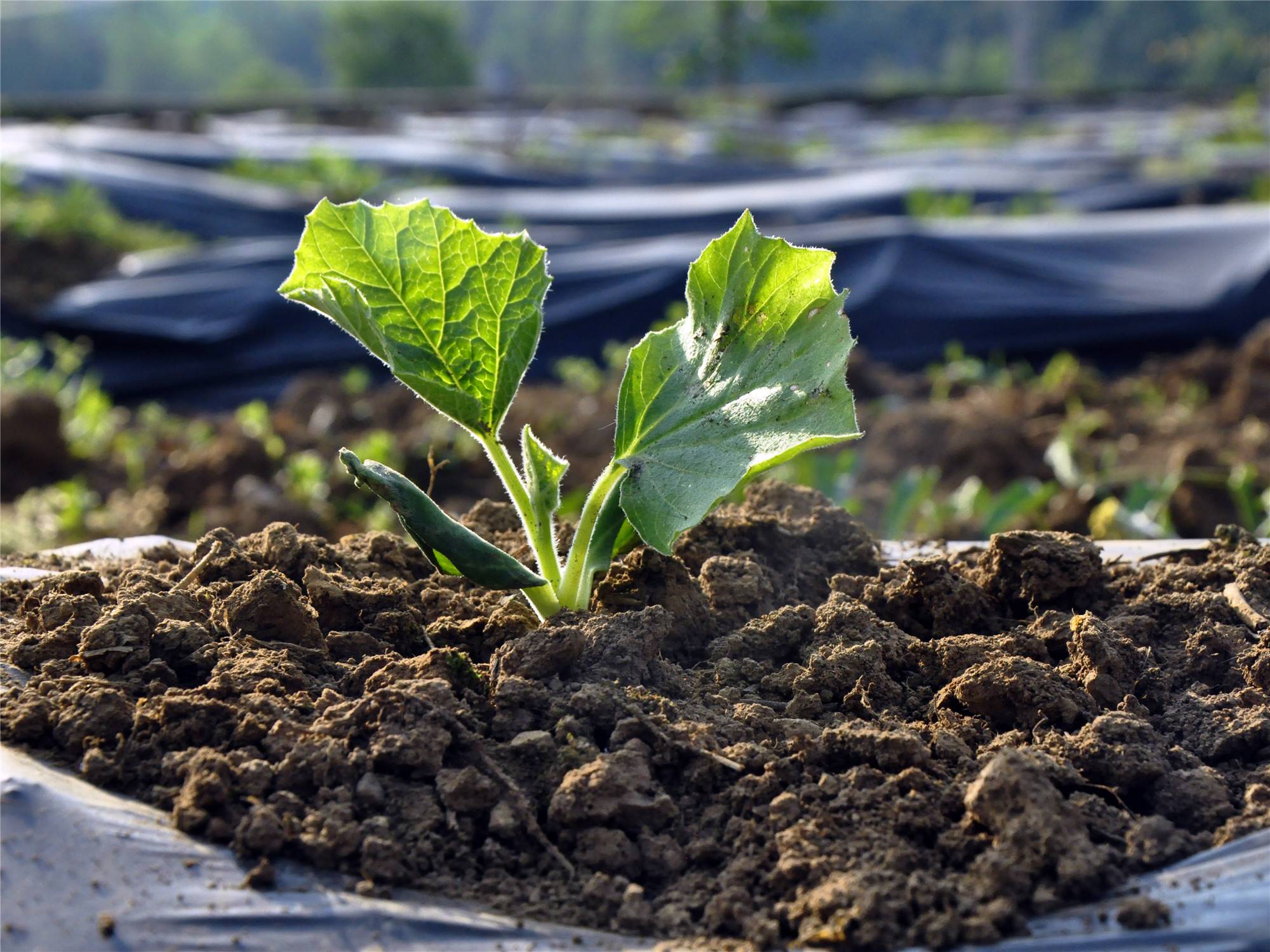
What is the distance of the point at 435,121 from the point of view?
15.3 m

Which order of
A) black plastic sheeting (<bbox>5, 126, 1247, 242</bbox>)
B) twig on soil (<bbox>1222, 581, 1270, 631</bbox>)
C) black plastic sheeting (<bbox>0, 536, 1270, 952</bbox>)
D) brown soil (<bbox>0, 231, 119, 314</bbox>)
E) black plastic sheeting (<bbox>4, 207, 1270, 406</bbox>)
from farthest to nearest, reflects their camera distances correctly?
black plastic sheeting (<bbox>5, 126, 1247, 242</bbox>) < brown soil (<bbox>0, 231, 119, 314</bbox>) < black plastic sheeting (<bbox>4, 207, 1270, 406</bbox>) < twig on soil (<bbox>1222, 581, 1270, 631</bbox>) < black plastic sheeting (<bbox>0, 536, 1270, 952</bbox>)

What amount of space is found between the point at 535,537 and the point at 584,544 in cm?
5

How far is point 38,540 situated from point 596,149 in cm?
849

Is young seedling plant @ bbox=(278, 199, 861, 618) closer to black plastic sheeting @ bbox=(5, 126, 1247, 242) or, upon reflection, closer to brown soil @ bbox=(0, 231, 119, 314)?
black plastic sheeting @ bbox=(5, 126, 1247, 242)

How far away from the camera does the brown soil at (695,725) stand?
96 cm

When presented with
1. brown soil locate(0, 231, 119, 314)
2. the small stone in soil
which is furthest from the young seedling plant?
brown soil locate(0, 231, 119, 314)

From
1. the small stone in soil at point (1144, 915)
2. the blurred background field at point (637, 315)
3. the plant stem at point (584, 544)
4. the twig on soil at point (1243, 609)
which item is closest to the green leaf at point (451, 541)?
the plant stem at point (584, 544)

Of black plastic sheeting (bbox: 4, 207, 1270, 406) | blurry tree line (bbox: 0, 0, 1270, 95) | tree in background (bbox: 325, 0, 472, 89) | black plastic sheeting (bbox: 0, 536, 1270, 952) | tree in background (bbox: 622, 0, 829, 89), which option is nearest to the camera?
black plastic sheeting (bbox: 0, 536, 1270, 952)

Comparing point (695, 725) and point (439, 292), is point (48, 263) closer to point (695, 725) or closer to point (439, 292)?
point (439, 292)

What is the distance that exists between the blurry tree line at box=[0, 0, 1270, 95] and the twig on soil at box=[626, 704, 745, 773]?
2159 cm

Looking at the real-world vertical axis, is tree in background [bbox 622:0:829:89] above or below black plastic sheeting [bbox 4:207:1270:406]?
above

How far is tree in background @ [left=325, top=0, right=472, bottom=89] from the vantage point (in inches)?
1166

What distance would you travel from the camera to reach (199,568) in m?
1.39

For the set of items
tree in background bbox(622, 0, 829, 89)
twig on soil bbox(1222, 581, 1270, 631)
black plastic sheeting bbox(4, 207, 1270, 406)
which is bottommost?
twig on soil bbox(1222, 581, 1270, 631)
